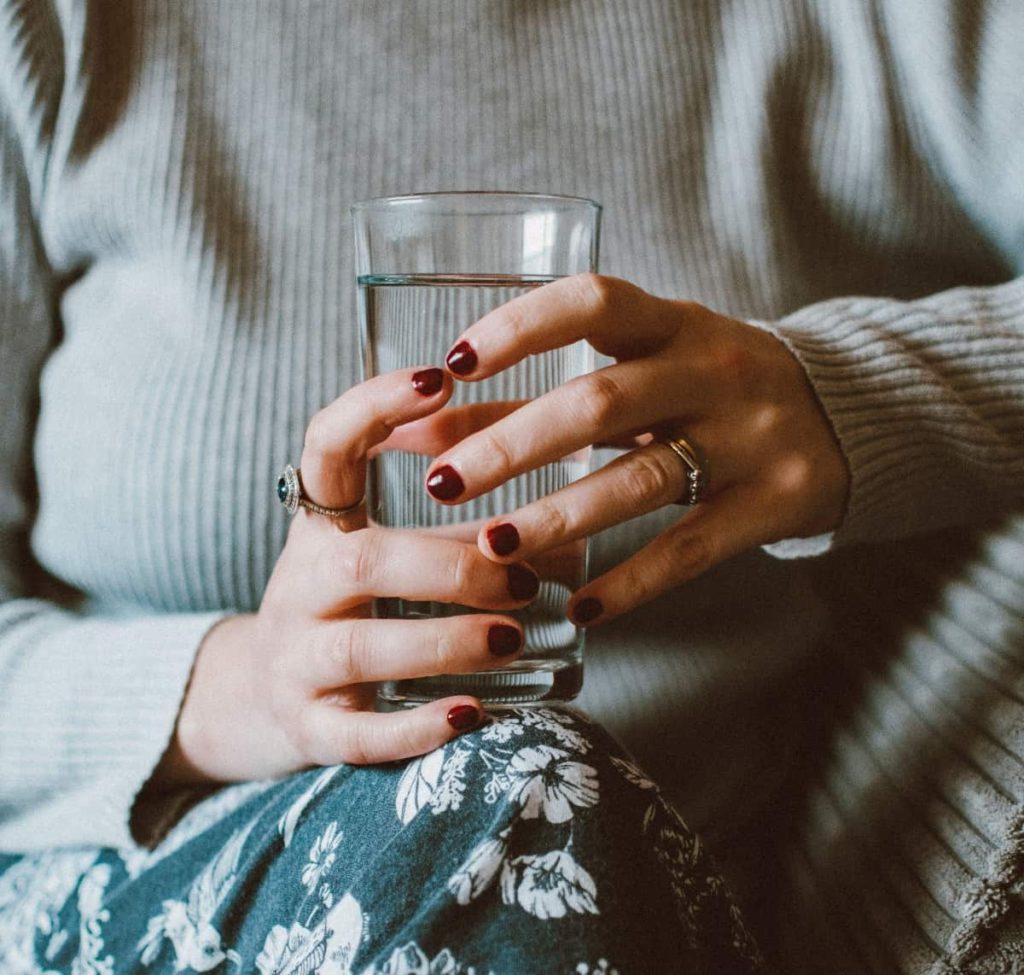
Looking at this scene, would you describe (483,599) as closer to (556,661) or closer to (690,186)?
(556,661)

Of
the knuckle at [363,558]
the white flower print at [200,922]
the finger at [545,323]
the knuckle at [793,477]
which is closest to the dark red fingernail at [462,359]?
the finger at [545,323]

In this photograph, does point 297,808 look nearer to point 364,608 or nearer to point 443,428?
point 364,608

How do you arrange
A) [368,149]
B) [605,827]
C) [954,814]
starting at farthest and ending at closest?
[368,149] < [954,814] < [605,827]

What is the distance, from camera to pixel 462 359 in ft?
1.51

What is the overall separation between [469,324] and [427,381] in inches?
2.0

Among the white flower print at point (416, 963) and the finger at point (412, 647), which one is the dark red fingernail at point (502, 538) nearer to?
the finger at point (412, 647)

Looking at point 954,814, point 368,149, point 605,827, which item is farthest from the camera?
point 368,149

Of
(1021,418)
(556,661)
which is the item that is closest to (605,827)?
(556,661)

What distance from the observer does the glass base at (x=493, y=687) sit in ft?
1.76

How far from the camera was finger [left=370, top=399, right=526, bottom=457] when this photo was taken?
530 mm

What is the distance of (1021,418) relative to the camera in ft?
2.25

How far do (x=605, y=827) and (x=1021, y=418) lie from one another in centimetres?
45

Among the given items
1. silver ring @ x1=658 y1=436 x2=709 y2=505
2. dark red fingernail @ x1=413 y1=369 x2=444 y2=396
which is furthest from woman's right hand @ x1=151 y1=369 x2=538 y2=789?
silver ring @ x1=658 y1=436 x2=709 y2=505

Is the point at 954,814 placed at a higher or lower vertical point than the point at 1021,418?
lower
